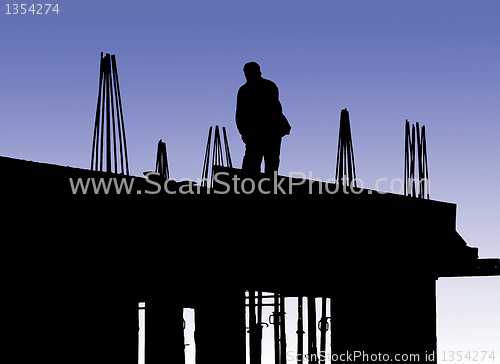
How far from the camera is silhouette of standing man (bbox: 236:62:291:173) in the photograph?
12.9 m

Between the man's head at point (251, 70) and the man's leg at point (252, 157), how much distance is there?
3.76 feet

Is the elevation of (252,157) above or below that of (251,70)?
below

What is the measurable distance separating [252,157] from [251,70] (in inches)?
57.5

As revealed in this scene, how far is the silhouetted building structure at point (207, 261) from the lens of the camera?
30.9 feet

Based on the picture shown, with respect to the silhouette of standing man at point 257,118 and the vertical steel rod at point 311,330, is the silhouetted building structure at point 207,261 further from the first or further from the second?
the vertical steel rod at point 311,330

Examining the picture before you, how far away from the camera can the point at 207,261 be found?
36.2 ft

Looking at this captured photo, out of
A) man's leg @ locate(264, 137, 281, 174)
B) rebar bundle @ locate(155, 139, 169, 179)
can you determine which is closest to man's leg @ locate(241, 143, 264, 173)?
man's leg @ locate(264, 137, 281, 174)

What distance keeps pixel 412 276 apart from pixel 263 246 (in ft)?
12.6

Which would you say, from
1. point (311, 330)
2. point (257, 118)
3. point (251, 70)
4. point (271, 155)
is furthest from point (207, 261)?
point (311, 330)

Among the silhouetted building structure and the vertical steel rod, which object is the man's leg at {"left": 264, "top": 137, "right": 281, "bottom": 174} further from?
the vertical steel rod

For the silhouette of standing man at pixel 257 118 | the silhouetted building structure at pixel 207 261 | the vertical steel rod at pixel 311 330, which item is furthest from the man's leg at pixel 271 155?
the vertical steel rod at pixel 311 330

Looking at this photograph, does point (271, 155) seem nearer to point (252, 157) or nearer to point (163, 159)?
point (252, 157)

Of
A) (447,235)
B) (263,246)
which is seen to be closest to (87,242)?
A: (263,246)

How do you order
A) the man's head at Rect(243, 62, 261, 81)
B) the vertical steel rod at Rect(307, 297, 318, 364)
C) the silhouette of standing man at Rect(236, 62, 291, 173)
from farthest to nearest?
the vertical steel rod at Rect(307, 297, 318, 364), the silhouette of standing man at Rect(236, 62, 291, 173), the man's head at Rect(243, 62, 261, 81)
